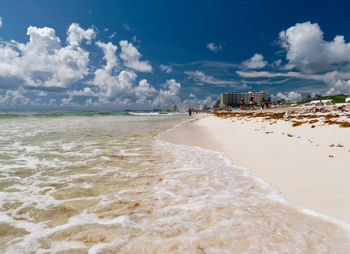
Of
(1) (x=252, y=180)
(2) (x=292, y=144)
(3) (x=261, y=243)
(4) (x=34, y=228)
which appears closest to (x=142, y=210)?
(4) (x=34, y=228)

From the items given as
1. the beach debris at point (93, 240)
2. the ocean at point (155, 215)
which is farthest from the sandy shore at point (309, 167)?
the beach debris at point (93, 240)

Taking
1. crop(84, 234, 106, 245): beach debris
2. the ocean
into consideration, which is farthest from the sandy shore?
crop(84, 234, 106, 245): beach debris

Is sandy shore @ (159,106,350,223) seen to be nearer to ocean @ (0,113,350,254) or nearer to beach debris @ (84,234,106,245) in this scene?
ocean @ (0,113,350,254)

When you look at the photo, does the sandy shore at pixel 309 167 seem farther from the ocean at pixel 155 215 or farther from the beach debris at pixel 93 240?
the beach debris at pixel 93 240

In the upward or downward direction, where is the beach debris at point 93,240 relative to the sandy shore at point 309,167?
downward

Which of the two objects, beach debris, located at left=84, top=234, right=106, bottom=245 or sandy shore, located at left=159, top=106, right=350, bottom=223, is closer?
beach debris, located at left=84, top=234, right=106, bottom=245

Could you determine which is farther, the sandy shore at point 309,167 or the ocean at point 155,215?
the sandy shore at point 309,167

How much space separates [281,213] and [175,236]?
5.53 feet

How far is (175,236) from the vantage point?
225cm

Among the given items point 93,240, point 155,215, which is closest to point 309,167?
point 155,215

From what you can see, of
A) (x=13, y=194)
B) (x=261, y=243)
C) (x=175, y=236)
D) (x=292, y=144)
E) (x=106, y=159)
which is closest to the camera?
(x=261, y=243)

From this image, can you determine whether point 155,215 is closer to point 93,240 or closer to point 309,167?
point 93,240

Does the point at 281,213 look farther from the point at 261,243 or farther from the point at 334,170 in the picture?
the point at 334,170

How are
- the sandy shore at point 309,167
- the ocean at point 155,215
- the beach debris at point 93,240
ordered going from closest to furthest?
the ocean at point 155,215, the beach debris at point 93,240, the sandy shore at point 309,167
